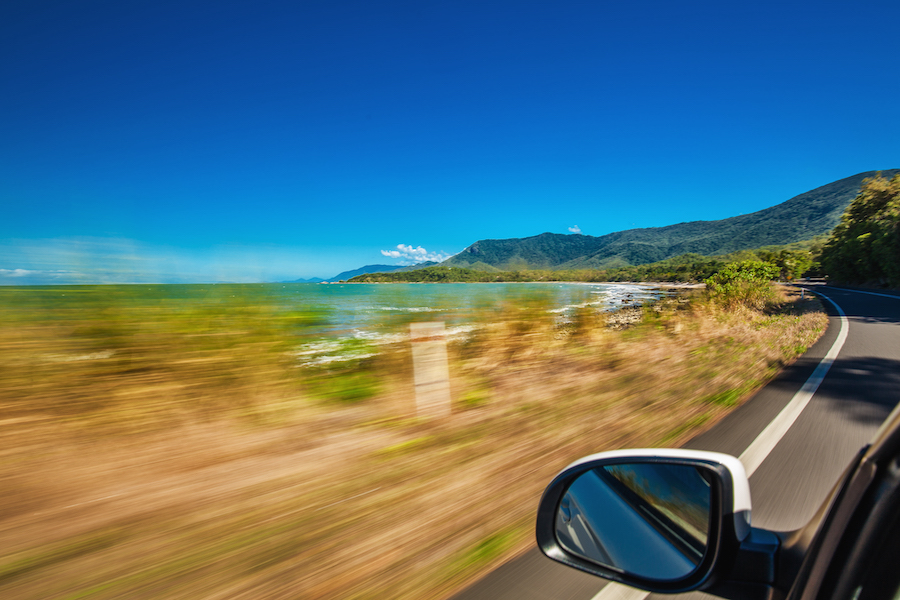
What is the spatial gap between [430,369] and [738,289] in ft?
54.4

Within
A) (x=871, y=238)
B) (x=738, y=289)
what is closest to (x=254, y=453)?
(x=738, y=289)

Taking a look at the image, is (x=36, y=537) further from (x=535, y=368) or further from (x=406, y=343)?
(x=535, y=368)

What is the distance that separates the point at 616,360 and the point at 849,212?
217ft

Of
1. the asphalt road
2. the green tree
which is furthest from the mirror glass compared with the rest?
the green tree

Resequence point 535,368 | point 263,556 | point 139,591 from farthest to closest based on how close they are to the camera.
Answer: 1. point 535,368
2. point 263,556
3. point 139,591

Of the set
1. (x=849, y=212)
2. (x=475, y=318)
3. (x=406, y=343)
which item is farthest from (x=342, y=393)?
(x=849, y=212)

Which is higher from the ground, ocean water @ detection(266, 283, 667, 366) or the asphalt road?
ocean water @ detection(266, 283, 667, 366)

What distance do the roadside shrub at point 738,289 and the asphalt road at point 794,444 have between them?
8852 millimetres

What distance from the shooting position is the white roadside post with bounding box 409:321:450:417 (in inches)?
155

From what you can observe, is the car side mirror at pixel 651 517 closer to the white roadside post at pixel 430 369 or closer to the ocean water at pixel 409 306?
the white roadside post at pixel 430 369

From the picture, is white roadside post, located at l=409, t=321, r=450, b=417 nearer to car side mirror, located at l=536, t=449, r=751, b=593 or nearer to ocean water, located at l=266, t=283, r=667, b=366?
ocean water, located at l=266, t=283, r=667, b=366

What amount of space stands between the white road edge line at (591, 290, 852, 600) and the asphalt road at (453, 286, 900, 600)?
13mm

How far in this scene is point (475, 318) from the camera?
5789mm

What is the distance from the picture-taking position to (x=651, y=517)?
142 centimetres
